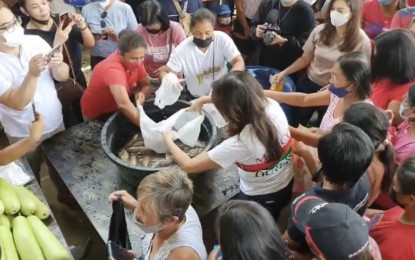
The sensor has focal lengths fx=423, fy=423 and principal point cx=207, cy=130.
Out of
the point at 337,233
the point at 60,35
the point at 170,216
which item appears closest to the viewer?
the point at 337,233

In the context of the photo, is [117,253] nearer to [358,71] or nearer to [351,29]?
[358,71]

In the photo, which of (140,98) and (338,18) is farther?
(338,18)

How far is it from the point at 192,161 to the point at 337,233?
854mm

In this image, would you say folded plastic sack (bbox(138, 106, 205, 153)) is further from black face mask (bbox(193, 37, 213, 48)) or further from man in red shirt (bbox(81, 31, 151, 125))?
black face mask (bbox(193, 37, 213, 48))

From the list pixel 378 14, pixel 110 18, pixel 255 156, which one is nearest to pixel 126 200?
pixel 255 156

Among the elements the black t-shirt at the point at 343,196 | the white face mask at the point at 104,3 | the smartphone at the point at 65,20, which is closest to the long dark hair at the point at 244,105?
the black t-shirt at the point at 343,196

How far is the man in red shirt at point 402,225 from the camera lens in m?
1.52

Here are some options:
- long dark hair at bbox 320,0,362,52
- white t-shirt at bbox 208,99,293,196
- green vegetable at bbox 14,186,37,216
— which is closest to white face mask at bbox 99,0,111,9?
long dark hair at bbox 320,0,362,52

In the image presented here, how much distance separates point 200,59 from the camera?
9.12 feet

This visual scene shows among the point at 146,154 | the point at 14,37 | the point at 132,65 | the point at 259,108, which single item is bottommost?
the point at 146,154

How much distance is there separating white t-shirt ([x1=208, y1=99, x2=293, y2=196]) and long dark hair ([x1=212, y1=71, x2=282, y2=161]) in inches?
1.2

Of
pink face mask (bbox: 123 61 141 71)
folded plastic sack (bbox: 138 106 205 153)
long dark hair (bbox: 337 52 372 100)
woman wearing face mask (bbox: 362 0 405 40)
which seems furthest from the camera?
woman wearing face mask (bbox: 362 0 405 40)

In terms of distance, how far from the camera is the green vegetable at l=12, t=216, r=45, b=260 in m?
1.67

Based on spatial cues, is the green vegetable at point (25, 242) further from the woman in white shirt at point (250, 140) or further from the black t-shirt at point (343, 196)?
the black t-shirt at point (343, 196)
